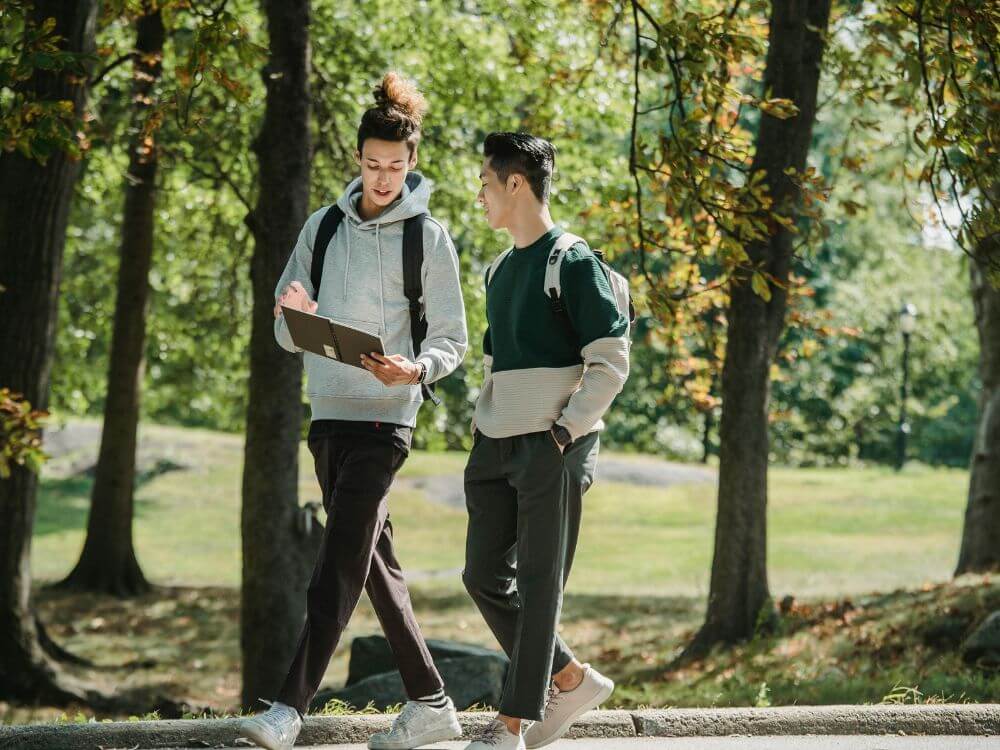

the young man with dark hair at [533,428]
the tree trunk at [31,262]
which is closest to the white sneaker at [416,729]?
the young man with dark hair at [533,428]

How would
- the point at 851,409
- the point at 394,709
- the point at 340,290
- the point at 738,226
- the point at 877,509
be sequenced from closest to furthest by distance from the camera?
the point at 340,290 < the point at 394,709 < the point at 738,226 < the point at 877,509 < the point at 851,409

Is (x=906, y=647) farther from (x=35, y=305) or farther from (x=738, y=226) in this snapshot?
(x=35, y=305)

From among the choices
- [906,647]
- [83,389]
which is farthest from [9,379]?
[83,389]

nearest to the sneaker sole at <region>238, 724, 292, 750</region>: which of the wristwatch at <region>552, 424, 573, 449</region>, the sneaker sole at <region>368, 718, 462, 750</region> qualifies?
the sneaker sole at <region>368, 718, 462, 750</region>

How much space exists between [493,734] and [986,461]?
894 cm

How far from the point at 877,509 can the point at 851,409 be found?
66.4ft

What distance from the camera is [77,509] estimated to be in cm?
2608

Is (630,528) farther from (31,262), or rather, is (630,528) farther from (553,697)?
(553,697)

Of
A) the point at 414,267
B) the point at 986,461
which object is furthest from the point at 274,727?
the point at 986,461

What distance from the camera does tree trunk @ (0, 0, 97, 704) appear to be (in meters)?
9.02

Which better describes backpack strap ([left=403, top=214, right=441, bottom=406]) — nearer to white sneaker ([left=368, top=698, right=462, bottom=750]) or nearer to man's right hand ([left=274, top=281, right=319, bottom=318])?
man's right hand ([left=274, top=281, right=319, bottom=318])

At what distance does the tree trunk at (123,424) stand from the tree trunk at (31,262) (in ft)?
19.6

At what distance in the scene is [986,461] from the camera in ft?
40.0

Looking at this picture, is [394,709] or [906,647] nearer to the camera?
[394,709]
